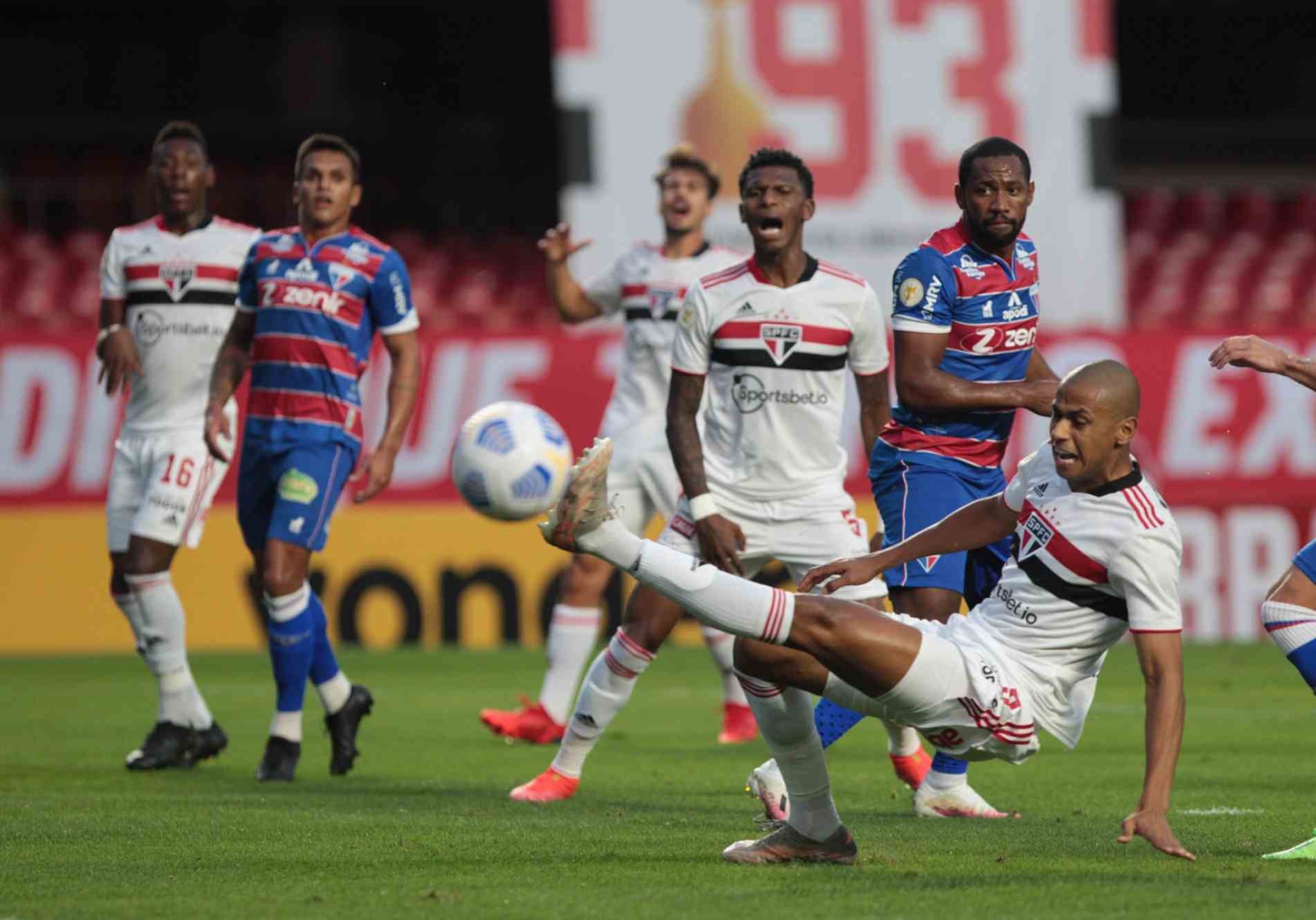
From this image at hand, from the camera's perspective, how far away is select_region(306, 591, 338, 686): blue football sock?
332 inches

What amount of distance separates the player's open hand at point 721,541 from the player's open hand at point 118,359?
118 inches

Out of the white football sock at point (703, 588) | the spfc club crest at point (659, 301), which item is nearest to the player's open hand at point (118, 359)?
the spfc club crest at point (659, 301)

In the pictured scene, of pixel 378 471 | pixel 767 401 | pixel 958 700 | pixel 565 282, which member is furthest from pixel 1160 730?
pixel 565 282

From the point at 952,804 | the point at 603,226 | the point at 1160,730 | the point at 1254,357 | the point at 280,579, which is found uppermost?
the point at 603,226

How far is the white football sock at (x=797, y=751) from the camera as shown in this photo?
18.4 ft

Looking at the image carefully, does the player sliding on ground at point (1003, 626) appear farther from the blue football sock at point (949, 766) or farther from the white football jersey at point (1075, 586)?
the blue football sock at point (949, 766)

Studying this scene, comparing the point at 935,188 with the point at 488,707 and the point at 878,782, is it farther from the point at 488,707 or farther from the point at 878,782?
the point at 878,782

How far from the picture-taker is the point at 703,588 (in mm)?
5148

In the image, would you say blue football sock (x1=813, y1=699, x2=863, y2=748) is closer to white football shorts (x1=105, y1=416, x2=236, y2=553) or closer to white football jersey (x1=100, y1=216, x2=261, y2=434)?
white football shorts (x1=105, y1=416, x2=236, y2=553)

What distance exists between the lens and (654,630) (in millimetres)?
7555

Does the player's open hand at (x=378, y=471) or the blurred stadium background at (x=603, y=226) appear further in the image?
the blurred stadium background at (x=603, y=226)

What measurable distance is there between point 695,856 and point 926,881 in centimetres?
77

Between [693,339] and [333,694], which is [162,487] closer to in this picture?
[333,694]

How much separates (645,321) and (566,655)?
1.57 m
